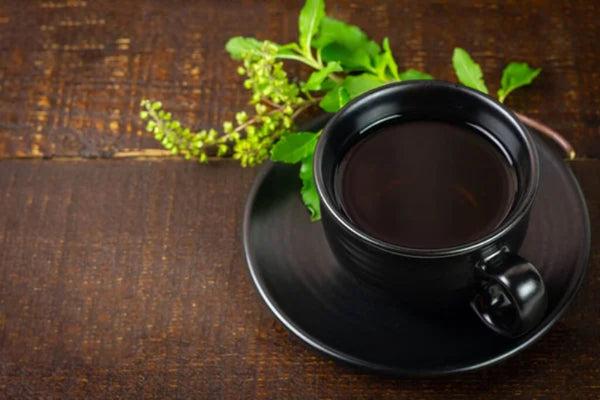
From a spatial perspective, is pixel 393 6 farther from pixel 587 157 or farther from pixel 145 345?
pixel 145 345

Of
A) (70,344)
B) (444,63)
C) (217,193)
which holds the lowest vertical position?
(70,344)

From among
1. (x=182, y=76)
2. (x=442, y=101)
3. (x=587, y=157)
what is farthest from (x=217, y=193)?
(x=587, y=157)

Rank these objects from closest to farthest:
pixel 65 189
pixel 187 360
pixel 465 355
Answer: pixel 465 355 → pixel 187 360 → pixel 65 189

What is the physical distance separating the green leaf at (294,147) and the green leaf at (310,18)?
5.9 inches

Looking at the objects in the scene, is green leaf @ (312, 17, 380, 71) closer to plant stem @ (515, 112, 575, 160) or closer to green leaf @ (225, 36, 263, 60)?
green leaf @ (225, 36, 263, 60)

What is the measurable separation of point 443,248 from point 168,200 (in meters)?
0.40

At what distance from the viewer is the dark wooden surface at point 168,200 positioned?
0.85 m

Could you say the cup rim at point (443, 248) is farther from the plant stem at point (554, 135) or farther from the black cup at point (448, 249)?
the plant stem at point (554, 135)

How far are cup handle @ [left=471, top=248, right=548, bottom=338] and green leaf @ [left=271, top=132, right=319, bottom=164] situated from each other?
0.78ft

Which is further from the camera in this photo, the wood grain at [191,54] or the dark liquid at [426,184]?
the wood grain at [191,54]

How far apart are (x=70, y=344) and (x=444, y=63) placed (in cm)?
58

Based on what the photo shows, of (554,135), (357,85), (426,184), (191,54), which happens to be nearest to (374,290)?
(426,184)

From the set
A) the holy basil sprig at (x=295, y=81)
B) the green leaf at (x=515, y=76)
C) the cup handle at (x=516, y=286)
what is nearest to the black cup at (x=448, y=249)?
the cup handle at (x=516, y=286)

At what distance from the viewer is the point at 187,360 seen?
0.86 meters
